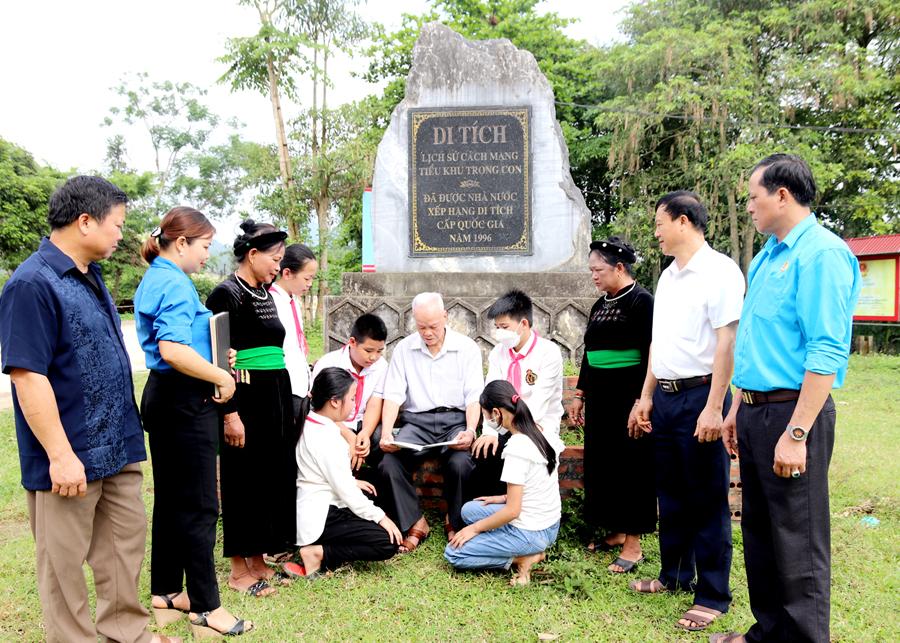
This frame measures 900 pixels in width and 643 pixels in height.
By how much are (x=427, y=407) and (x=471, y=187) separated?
10.2 ft

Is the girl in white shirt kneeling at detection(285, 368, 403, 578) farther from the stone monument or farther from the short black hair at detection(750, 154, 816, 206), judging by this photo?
the stone monument

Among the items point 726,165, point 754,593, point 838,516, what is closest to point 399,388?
point 754,593

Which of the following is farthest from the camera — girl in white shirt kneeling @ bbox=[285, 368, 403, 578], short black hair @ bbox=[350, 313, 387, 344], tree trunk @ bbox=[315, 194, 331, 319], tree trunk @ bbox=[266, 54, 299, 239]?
tree trunk @ bbox=[315, 194, 331, 319]

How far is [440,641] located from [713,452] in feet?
4.65

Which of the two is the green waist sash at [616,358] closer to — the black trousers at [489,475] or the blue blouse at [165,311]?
the black trousers at [489,475]

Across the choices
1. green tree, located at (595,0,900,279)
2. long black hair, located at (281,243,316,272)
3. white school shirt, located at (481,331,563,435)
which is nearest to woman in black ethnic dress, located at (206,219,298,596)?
long black hair, located at (281,243,316,272)

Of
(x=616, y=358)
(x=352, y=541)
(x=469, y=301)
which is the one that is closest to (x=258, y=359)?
(x=352, y=541)

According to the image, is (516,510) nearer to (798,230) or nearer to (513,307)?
(513,307)

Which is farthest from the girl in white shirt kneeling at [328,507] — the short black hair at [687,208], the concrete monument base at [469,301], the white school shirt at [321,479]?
the concrete monument base at [469,301]

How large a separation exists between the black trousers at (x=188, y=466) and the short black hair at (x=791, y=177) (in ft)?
7.66

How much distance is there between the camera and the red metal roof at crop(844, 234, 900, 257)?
36.8 feet

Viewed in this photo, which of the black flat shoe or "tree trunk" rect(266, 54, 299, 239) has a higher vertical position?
"tree trunk" rect(266, 54, 299, 239)

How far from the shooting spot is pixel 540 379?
379cm

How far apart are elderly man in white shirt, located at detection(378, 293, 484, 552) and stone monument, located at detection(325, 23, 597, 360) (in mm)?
2388
